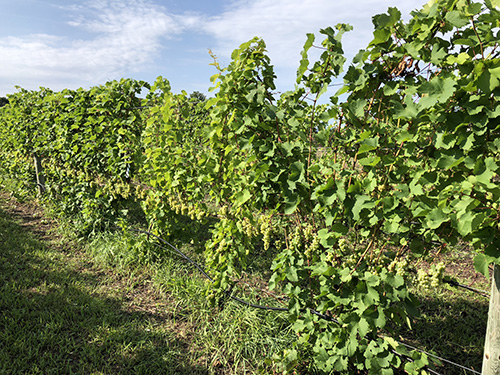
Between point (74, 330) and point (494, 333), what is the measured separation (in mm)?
3341

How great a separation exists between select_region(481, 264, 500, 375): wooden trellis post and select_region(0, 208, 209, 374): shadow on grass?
2.00 metres

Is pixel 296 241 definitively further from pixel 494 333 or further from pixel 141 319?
pixel 141 319

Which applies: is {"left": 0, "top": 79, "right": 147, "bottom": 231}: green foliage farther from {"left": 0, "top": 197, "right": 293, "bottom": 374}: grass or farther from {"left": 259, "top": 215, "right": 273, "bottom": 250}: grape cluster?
{"left": 259, "top": 215, "right": 273, "bottom": 250}: grape cluster

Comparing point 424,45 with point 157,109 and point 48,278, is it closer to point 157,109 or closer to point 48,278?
point 157,109

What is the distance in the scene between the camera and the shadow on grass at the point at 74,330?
293 centimetres

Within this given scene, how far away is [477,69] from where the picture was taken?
161 centimetres

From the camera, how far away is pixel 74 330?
11.0ft

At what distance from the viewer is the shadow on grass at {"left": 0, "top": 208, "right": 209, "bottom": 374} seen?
9.61ft

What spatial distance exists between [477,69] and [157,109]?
299 cm

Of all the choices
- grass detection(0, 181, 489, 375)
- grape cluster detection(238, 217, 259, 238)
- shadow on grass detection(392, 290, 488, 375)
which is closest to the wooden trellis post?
shadow on grass detection(392, 290, 488, 375)

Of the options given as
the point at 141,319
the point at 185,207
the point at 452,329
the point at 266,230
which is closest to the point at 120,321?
the point at 141,319

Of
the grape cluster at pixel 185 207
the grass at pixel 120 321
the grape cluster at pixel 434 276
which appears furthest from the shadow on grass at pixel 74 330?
the grape cluster at pixel 434 276

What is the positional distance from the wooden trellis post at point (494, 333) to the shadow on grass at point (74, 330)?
6.56 feet

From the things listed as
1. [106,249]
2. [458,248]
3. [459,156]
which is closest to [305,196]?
[459,156]
